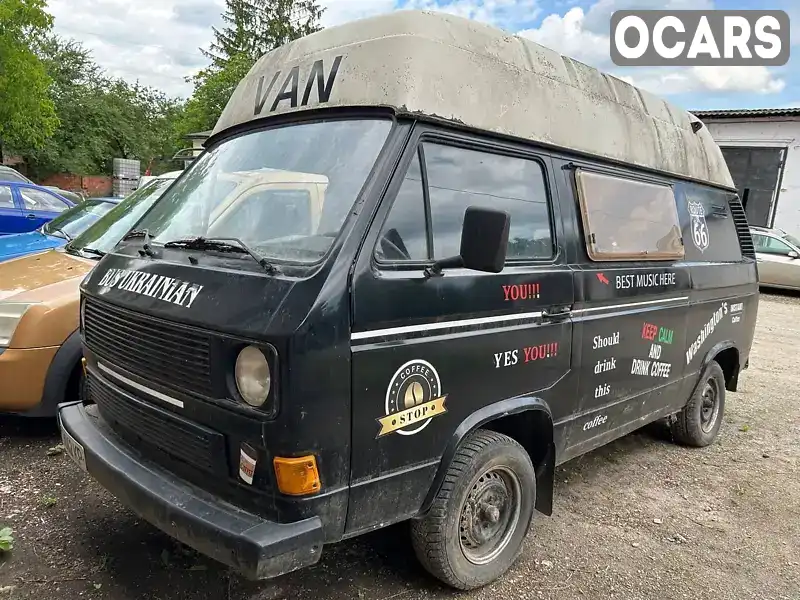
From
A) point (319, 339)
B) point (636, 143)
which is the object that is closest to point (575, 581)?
point (319, 339)

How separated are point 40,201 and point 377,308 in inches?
404

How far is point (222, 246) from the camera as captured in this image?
8.79 feet

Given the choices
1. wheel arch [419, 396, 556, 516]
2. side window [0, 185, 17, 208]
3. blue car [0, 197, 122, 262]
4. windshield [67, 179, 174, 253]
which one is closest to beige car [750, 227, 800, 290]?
wheel arch [419, 396, 556, 516]

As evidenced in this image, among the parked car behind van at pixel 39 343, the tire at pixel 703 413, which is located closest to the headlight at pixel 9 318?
the parked car behind van at pixel 39 343

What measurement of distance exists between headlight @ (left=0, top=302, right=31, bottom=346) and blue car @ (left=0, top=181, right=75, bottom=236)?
6.56 metres

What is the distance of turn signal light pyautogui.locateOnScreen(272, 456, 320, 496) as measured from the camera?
2.24 m

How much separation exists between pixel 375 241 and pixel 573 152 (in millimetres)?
1628

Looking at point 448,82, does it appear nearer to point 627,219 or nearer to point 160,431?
point 627,219

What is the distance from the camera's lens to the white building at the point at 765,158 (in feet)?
63.0

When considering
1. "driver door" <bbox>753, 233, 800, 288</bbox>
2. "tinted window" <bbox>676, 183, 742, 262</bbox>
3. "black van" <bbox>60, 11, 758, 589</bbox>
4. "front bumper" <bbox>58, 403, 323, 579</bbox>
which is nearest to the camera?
"front bumper" <bbox>58, 403, 323, 579</bbox>

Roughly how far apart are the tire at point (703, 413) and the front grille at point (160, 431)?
4.00m

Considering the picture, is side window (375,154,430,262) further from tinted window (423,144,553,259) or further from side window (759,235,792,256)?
side window (759,235,792,256)

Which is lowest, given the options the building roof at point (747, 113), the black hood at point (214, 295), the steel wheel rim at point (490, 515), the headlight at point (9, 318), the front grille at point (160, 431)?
the steel wheel rim at point (490, 515)

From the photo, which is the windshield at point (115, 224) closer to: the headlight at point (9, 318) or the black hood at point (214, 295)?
the headlight at point (9, 318)
